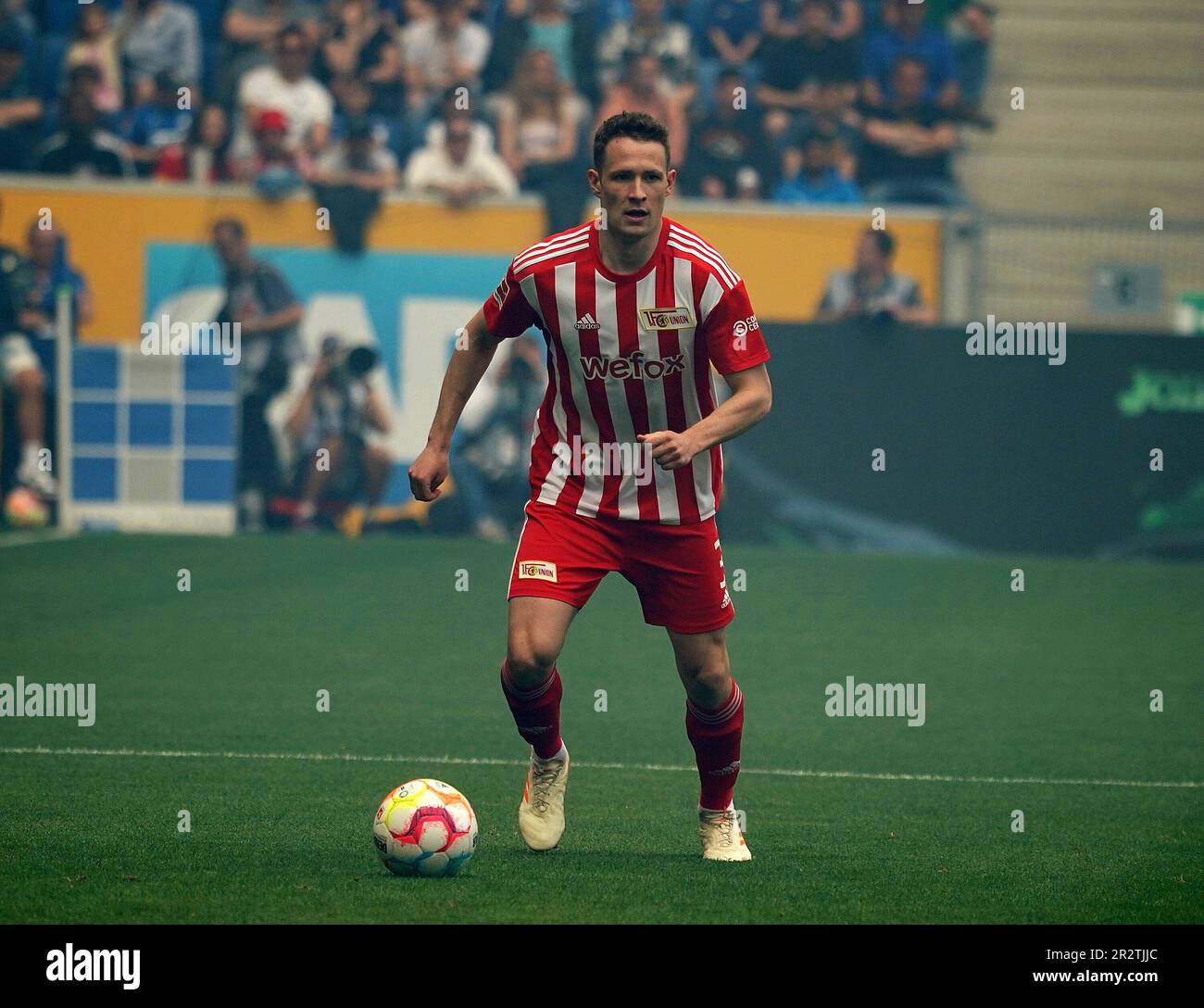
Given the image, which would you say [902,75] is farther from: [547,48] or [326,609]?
[326,609]

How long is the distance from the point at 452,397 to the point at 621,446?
0.57 m

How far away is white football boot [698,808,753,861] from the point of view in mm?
6109

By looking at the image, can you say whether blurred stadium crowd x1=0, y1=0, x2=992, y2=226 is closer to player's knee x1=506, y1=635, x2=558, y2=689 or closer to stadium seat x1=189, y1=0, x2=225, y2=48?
stadium seat x1=189, y1=0, x2=225, y2=48

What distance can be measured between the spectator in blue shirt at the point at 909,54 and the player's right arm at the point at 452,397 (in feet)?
45.3

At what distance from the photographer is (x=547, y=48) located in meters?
19.5

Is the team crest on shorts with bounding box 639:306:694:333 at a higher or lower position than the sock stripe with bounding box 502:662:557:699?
higher

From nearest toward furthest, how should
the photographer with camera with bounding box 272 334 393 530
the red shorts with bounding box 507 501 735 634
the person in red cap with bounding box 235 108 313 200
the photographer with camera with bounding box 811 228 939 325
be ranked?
the red shorts with bounding box 507 501 735 634 → the photographer with camera with bounding box 272 334 393 530 → the photographer with camera with bounding box 811 228 939 325 → the person in red cap with bounding box 235 108 313 200

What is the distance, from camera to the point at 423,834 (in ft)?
18.4

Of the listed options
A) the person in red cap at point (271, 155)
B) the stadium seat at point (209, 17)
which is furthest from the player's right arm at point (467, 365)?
the stadium seat at point (209, 17)

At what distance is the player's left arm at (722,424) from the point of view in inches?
218

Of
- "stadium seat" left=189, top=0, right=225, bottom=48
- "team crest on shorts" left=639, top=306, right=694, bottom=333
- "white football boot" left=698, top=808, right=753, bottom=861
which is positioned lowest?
"white football boot" left=698, top=808, right=753, bottom=861

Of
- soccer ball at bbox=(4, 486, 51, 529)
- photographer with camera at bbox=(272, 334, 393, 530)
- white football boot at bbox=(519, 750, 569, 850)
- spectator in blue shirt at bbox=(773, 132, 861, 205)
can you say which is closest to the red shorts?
white football boot at bbox=(519, 750, 569, 850)

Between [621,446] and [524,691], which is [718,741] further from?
[621,446]

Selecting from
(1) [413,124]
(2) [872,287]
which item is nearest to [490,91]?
(1) [413,124]
